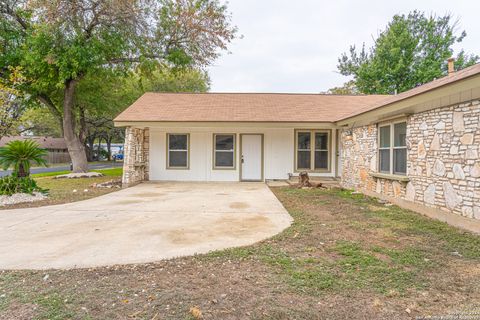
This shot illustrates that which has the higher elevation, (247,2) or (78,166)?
(247,2)

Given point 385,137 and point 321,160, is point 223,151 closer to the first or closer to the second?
point 321,160

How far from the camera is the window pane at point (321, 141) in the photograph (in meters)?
11.9

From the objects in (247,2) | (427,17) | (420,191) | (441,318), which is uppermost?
(427,17)

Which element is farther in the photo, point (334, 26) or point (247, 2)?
point (334, 26)

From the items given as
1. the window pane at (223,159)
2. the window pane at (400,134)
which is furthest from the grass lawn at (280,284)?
the window pane at (223,159)

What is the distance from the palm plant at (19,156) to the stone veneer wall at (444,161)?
9.80m

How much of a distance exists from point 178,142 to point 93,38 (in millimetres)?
6478

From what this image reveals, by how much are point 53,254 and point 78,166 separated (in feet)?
41.1

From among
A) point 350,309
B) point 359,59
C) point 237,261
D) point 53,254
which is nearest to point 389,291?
point 350,309

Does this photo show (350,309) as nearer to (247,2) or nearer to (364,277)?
(364,277)

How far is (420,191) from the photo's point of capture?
6.12 metres

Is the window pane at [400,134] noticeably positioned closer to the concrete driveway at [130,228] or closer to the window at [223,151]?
the concrete driveway at [130,228]

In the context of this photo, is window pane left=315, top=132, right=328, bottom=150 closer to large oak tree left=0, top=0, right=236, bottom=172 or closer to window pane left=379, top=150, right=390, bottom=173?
window pane left=379, top=150, right=390, bottom=173

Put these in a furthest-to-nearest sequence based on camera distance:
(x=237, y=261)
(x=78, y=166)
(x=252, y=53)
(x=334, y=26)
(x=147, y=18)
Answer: (x=252, y=53)
(x=334, y=26)
(x=78, y=166)
(x=147, y=18)
(x=237, y=261)
